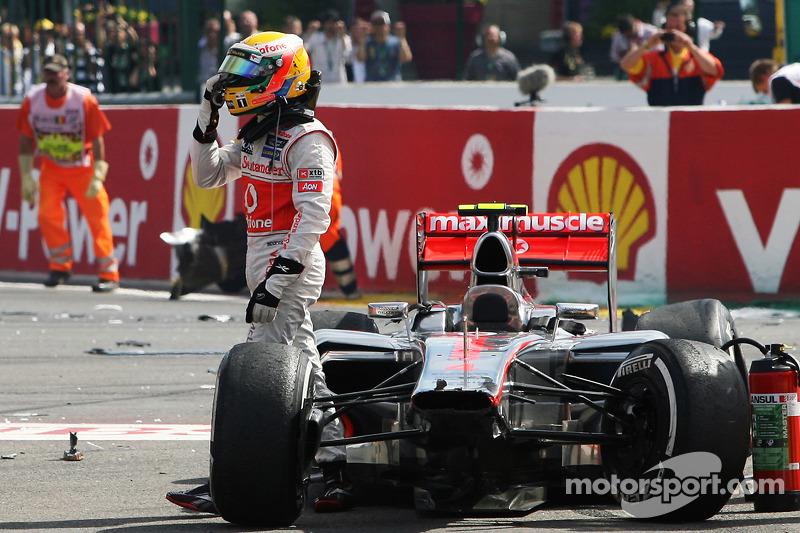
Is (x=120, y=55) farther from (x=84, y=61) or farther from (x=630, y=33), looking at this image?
(x=630, y=33)

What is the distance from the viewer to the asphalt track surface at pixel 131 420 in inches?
200

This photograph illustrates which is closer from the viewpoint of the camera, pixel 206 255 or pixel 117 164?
pixel 206 255

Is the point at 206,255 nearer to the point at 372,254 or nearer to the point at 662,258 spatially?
the point at 372,254

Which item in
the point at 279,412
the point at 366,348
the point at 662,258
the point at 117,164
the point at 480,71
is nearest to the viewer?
the point at 279,412

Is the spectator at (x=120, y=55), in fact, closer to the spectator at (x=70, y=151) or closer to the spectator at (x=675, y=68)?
the spectator at (x=70, y=151)

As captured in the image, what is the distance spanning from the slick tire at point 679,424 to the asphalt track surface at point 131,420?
129 mm

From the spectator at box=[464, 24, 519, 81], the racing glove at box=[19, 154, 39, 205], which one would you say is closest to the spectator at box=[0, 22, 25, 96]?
the racing glove at box=[19, 154, 39, 205]

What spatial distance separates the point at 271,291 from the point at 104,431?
2.15 m

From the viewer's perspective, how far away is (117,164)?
1373cm

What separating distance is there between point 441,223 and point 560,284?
481 cm

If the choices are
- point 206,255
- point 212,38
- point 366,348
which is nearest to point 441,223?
point 366,348

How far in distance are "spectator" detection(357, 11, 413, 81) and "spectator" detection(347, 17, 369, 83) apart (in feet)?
0.26

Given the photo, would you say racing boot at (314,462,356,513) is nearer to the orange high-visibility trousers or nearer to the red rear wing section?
the red rear wing section

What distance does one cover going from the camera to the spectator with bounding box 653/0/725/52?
13.3 metres
